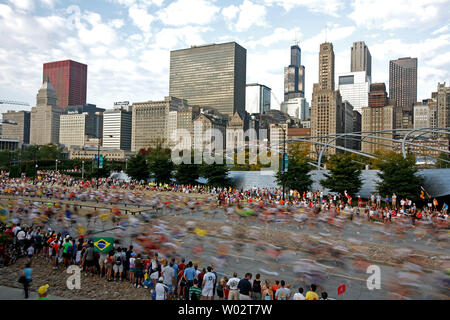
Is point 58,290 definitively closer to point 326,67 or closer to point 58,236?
point 58,236

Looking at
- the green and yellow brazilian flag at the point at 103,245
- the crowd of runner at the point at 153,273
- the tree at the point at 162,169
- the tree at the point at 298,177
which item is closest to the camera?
the crowd of runner at the point at 153,273

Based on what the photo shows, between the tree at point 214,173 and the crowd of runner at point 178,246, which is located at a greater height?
the tree at point 214,173

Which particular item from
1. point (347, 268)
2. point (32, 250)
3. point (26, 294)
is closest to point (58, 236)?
point (32, 250)

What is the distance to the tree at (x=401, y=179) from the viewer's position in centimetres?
2830

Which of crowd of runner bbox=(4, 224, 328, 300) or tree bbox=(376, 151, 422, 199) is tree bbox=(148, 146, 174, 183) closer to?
tree bbox=(376, 151, 422, 199)

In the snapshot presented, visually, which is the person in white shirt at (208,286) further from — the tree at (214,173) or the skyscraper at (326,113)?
the skyscraper at (326,113)

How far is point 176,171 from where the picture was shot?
49094mm

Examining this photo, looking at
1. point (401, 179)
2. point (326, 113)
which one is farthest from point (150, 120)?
point (401, 179)

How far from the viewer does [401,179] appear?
28.3m

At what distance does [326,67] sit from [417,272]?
17762 cm

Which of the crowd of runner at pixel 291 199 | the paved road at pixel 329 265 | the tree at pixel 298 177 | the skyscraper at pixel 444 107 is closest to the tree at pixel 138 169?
the crowd of runner at pixel 291 199

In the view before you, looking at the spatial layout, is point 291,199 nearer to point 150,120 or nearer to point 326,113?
point 326,113
